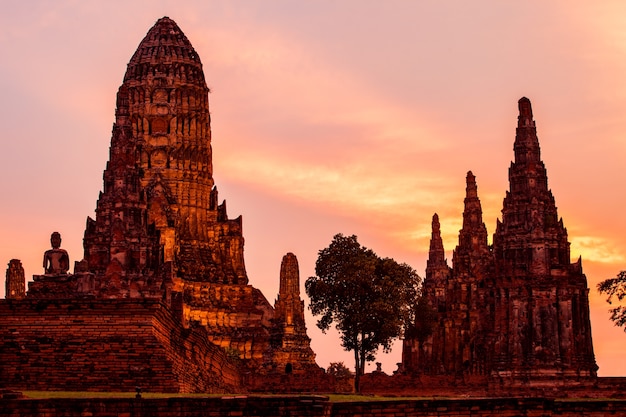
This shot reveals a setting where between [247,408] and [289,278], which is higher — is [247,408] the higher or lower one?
the lower one

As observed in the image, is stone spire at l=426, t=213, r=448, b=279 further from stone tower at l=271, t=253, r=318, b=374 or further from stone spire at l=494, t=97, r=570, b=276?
stone spire at l=494, t=97, r=570, b=276

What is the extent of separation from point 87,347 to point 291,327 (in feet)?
148

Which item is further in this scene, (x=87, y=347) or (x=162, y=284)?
(x=162, y=284)

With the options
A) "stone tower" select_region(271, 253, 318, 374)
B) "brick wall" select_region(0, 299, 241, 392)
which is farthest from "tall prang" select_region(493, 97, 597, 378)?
"brick wall" select_region(0, 299, 241, 392)

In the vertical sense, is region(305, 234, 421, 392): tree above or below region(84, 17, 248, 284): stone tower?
below

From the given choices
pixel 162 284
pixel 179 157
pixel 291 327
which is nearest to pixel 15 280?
pixel 162 284

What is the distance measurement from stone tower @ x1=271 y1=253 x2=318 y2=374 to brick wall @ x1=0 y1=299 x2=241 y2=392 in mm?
41569

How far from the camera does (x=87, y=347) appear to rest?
1356 inches

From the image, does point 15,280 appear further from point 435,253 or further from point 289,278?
point 435,253

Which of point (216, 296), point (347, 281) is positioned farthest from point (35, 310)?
point (216, 296)

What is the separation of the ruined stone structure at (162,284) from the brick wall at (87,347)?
3 centimetres

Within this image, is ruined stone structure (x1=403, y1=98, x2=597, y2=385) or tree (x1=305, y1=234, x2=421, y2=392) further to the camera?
tree (x1=305, y1=234, x2=421, y2=392)

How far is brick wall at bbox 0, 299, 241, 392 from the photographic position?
111 ft

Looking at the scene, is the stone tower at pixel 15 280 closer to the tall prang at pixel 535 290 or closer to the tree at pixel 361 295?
the tree at pixel 361 295
